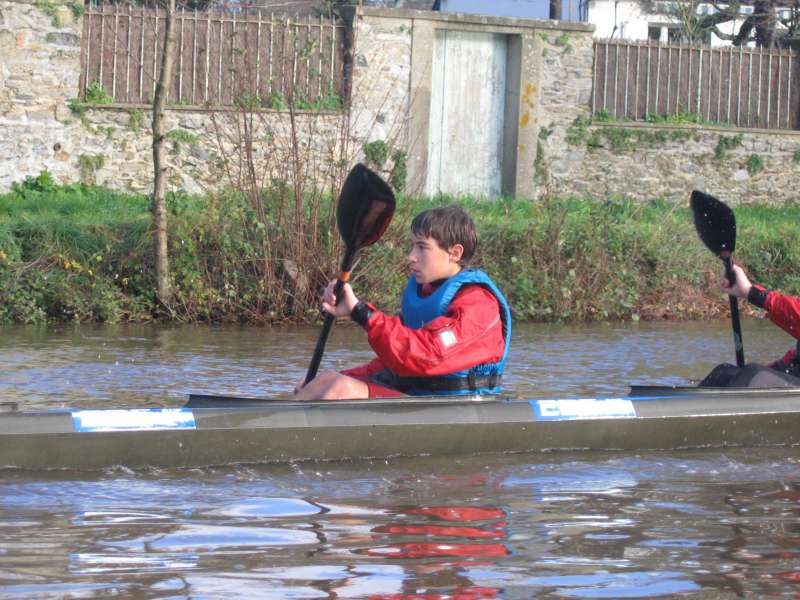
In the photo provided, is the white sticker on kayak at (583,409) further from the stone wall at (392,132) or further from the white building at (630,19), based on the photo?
the white building at (630,19)

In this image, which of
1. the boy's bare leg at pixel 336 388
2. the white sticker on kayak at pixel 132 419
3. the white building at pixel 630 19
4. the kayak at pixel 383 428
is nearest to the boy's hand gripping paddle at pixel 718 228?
the kayak at pixel 383 428

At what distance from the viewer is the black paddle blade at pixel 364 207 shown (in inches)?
254

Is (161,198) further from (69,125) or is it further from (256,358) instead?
(69,125)

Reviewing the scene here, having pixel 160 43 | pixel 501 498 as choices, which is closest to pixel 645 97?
pixel 160 43

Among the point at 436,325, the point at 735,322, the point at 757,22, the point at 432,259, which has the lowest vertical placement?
the point at 735,322

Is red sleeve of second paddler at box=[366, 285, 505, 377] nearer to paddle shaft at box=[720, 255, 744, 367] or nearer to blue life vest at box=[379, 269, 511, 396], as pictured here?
blue life vest at box=[379, 269, 511, 396]

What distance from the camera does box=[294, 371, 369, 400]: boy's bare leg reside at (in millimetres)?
5723

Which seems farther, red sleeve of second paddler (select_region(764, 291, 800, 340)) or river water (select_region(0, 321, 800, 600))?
red sleeve of second paddler (select_region(764, 291, 800, 340))

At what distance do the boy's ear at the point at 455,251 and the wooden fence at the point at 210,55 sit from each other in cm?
744

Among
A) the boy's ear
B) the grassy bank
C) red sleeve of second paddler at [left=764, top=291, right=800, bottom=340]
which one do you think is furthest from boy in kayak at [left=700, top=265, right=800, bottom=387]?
the grassy bank

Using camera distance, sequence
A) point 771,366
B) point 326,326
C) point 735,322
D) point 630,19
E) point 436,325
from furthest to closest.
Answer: point 630,19, point 735,322, point 771,366, point 326,326, point 436,325

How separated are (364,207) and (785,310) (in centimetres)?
205

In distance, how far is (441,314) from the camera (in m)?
5.64

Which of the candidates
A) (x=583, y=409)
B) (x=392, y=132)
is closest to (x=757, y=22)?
(x=392, y=132)
